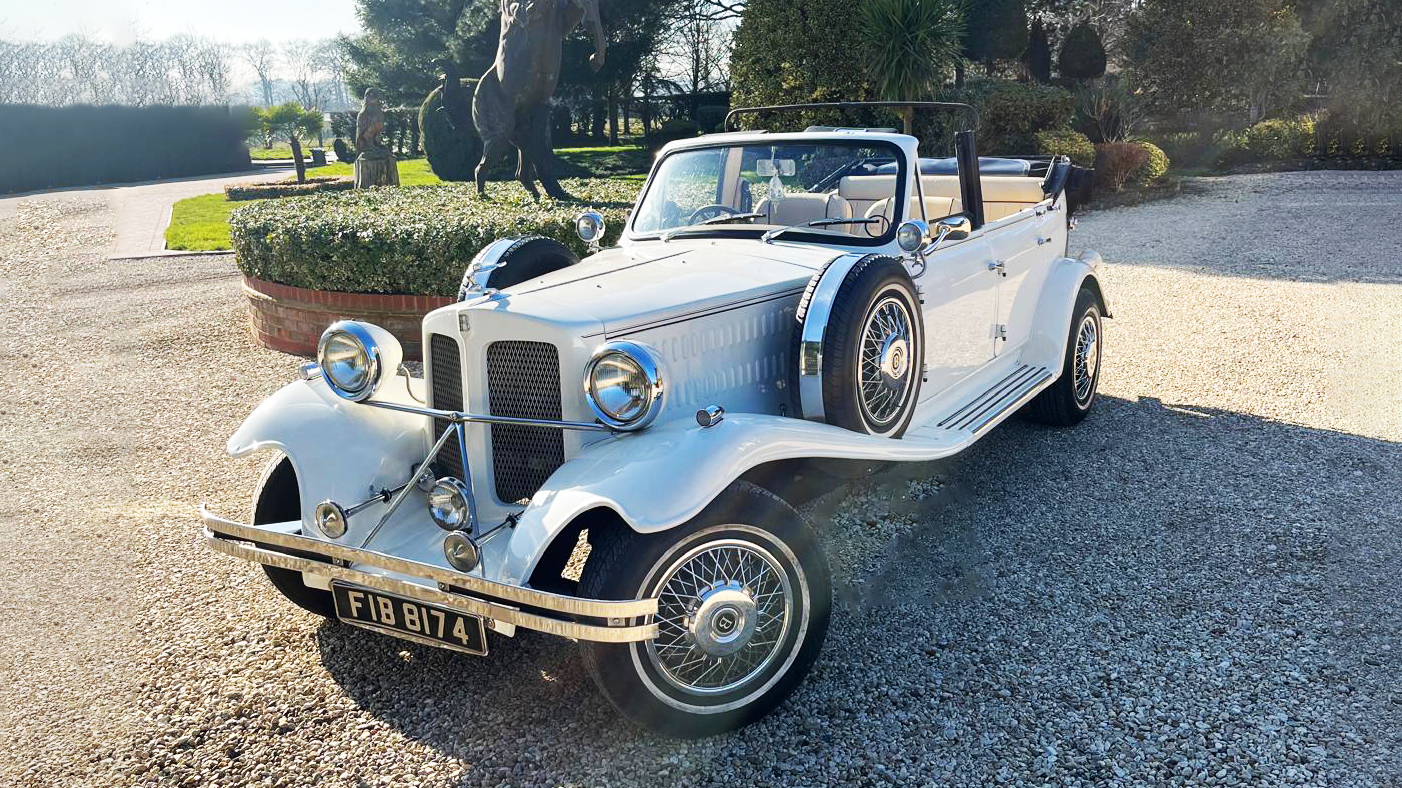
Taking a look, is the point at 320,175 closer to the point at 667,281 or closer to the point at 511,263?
the point at 511,263

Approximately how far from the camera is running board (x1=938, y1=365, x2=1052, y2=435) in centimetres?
480

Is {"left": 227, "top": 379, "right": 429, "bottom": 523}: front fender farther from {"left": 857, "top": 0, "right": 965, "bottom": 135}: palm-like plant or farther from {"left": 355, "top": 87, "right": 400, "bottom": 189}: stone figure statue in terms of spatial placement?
{"left": 857, "top": 0, "right": 965, "bottom": 135}: palm-like plant

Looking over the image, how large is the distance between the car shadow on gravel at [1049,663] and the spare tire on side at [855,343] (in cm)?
87

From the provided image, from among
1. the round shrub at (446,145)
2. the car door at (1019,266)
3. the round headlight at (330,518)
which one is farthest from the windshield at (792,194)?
the round shrub at (446,145)

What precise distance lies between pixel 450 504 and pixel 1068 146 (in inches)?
628

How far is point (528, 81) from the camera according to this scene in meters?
12.0

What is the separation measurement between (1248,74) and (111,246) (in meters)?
22.9

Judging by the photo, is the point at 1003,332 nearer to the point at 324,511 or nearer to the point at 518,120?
the point at 324,511

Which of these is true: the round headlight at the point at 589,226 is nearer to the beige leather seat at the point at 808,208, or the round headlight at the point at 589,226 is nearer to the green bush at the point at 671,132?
the beige leather seat at the point at 808,208

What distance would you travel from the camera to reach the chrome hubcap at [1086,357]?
622cm

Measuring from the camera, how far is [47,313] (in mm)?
10797

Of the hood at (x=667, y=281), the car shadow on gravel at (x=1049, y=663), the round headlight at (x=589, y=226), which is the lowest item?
the car shadow on gravel at (x=1049, y=663)

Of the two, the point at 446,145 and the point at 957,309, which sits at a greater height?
the point at 446,145

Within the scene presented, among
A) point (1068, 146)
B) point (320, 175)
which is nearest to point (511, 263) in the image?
point (1068, 146)
